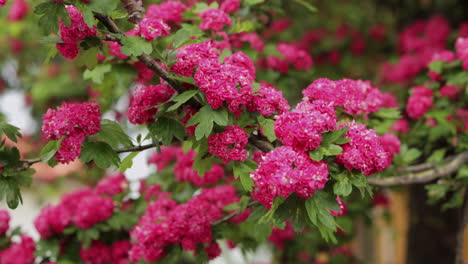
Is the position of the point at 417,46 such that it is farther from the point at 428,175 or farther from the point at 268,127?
the point at 268,127

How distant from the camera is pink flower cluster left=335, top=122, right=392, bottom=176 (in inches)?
63.2

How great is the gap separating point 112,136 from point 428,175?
1.76 metres

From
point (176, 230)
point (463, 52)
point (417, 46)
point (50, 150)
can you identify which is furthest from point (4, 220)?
point (417, 46)

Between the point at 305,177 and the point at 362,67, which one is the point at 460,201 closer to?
the point at 305,177

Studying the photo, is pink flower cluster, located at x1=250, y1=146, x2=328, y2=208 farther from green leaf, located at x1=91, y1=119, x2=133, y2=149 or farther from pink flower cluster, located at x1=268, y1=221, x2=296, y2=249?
pink flower cluster, located at x1=268, y1=221, x2=296, y2=249

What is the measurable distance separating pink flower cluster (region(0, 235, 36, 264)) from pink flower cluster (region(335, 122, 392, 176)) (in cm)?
199

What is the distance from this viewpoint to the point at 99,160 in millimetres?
1825

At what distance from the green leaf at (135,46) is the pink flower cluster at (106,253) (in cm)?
148

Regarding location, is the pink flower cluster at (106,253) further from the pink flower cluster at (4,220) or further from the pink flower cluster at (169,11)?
the pink flower cluster at (169,11)

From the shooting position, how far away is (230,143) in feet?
5.64

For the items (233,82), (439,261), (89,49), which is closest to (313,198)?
(233,82)

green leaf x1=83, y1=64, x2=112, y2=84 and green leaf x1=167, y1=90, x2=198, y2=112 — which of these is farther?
green leaf x1=83, y1=64, x2=112, y2=84

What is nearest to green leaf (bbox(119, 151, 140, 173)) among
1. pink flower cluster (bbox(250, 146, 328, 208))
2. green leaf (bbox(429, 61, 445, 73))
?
pink flower cluster (bbox(250, 146, 328, 208))

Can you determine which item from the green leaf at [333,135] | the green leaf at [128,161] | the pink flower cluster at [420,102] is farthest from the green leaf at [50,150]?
the pink flower cluster at [420,102]
